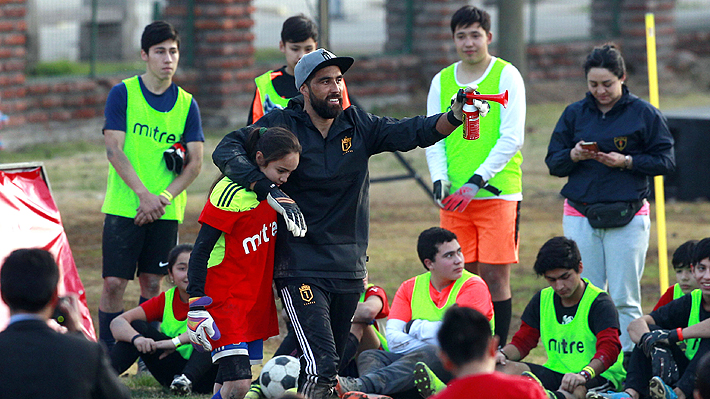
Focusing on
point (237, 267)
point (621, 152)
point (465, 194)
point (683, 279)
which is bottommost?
point (683, 279)

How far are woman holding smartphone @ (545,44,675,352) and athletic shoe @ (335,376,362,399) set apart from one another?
184 centimetres

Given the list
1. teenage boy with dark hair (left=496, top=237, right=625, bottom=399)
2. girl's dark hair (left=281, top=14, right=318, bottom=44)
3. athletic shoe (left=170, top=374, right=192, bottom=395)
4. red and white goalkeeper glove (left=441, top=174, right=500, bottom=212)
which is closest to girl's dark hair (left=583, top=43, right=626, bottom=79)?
red and white goalkeeper glove (left=441, top=174, right=500, bottom=212)

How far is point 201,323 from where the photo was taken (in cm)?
479

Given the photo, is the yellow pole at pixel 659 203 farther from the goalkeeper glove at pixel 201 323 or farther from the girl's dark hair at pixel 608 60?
the goalkeeper glove at pixel 201 323

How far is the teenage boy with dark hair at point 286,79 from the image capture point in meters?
6.39

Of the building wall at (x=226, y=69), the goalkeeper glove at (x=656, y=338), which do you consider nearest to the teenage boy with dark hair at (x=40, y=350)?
the goalkeeper glove at (x=656, y=338)

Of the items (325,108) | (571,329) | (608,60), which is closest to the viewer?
(325,108)

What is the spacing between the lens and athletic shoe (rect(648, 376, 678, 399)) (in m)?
5.27

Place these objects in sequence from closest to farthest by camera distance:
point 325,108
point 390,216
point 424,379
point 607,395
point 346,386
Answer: point 325,108 → point 424,379 → point 346,386 → point 607,395 → point 390,216

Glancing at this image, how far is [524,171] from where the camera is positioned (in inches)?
564

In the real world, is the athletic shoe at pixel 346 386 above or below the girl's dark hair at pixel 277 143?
below

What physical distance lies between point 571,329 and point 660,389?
77 centimetres

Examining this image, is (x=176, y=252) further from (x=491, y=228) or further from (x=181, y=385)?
(x=491, y=228)

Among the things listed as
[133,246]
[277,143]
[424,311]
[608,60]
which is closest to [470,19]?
[608,60]
